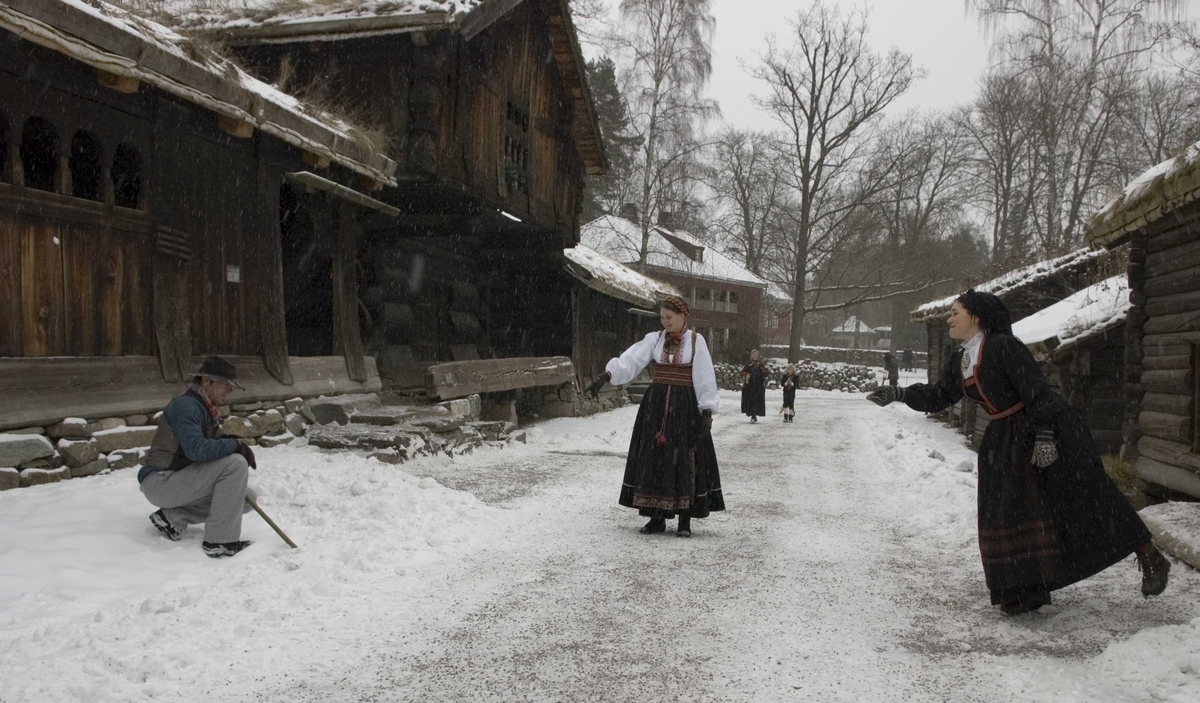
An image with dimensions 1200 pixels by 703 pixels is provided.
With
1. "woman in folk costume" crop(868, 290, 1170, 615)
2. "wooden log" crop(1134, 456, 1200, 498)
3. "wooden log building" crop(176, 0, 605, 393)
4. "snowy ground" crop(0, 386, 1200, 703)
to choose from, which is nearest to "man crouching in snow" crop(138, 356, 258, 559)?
"snowy ground" crop(0, 386, 1200, 703)

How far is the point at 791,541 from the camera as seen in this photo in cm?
616

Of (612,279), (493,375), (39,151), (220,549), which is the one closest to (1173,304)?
(220,549)

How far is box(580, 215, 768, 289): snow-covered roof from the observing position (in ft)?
107

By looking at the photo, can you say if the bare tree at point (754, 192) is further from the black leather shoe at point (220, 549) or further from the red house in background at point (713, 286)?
the black leather shoe at point (220, 549)

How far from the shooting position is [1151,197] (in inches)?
250

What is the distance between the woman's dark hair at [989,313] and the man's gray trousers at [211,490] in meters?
4.30

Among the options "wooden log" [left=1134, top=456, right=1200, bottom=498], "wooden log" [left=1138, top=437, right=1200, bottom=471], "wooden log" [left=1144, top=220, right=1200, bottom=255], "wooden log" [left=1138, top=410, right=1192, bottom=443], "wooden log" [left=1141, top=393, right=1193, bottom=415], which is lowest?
"wooden log" [left=1134, top=456, right=1200, bottom=498]

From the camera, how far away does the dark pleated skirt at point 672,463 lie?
6105mm

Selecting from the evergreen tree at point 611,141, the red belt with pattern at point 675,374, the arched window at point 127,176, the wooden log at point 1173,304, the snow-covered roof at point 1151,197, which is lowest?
the red belt with pattern at point 675,374

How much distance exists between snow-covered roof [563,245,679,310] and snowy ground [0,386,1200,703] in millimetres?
9383

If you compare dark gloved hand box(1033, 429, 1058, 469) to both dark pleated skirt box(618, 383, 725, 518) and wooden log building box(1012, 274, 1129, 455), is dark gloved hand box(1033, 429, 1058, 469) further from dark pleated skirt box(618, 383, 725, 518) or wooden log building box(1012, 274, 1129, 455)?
wooden log building box(1012, 274, 1129, 455)

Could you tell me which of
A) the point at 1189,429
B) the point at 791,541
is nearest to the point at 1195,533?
the point at 1189,429

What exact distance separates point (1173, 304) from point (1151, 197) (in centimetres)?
122

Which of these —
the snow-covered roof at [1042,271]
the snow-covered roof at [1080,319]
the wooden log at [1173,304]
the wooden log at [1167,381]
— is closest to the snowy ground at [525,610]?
the wooden log at [1167,381]
